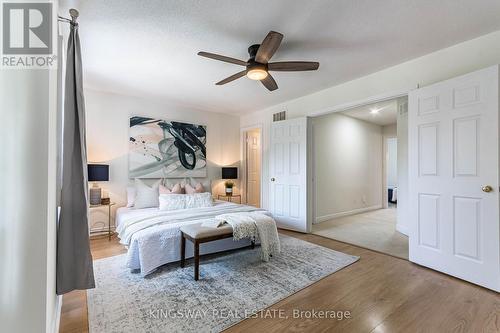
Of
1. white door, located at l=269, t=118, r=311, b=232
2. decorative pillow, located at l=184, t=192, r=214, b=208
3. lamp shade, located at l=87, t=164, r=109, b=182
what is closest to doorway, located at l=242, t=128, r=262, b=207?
white door, located at l=269, t=118, r=311, b=232

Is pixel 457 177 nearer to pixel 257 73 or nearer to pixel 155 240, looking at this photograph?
pixel 257 73

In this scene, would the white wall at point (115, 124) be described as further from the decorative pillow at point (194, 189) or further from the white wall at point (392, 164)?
the white wall at point (392, 164)

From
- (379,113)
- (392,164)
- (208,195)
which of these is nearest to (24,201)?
(208,195)

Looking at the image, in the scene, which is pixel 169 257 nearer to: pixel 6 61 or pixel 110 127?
pixel 6 61

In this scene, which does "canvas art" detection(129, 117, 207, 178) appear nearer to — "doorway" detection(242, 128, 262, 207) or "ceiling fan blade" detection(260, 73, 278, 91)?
"doorway" detection(242, 128, 262, 207)

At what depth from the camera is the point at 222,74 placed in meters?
3.34

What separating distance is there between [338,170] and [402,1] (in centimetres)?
401

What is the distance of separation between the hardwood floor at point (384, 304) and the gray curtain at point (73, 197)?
49 centimetres

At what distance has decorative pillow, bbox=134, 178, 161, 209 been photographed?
392cm

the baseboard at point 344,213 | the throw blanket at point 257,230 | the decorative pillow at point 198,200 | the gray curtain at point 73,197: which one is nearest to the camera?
the gray curtain at point 73,197

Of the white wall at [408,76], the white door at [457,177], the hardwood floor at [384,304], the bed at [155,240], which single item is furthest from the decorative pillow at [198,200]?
the white door at [457,177]

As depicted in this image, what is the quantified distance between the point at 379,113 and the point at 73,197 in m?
5.98

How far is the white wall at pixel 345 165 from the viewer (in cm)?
516

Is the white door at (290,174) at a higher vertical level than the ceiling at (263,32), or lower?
lower
